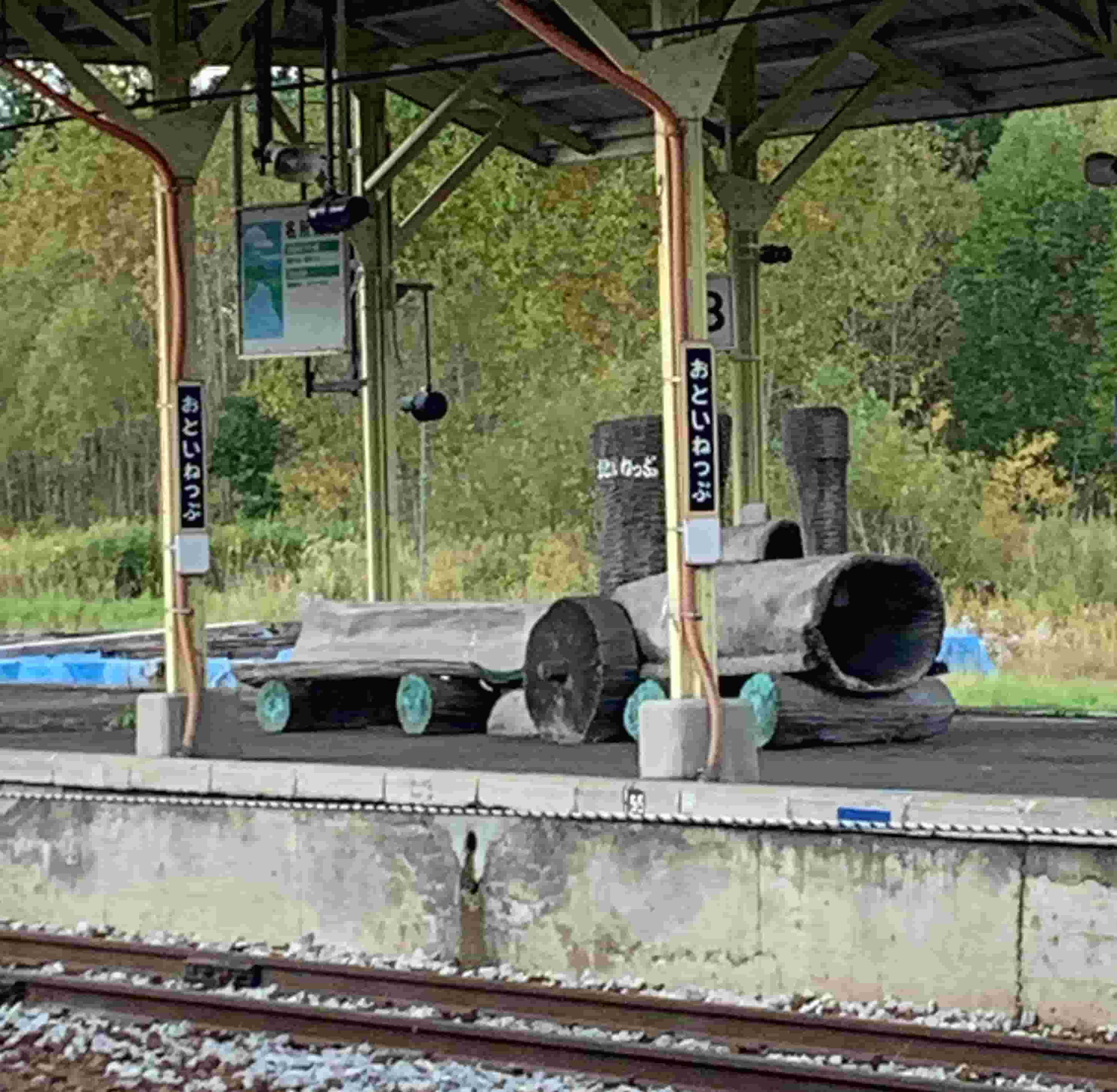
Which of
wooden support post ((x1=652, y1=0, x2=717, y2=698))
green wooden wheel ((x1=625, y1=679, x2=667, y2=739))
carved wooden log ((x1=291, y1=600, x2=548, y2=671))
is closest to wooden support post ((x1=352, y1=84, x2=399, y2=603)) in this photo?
carved wooden log ((x1=291, y1=600, x2=548, y2=671))

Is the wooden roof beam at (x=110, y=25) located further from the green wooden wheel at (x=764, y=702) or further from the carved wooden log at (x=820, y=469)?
the green wooden wheel at (x=764, y=702)

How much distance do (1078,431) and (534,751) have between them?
3049 centimetres

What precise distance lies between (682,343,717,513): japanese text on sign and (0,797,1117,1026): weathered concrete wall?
64.7 inches

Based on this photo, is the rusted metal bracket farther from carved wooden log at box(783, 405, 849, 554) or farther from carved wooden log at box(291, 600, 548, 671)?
carved wooden log at box(783, 405, 849, 554)

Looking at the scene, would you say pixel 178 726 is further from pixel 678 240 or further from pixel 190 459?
pixel 678 240

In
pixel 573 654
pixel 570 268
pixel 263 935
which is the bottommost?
pixel 263 935

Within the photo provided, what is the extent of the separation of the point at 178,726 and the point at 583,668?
2455 mm

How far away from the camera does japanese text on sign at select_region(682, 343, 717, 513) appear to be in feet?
38.9

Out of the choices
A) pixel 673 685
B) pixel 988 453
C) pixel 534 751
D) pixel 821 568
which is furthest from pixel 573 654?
pixel 988 453

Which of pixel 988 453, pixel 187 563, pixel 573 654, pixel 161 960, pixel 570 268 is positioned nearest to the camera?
pixel 161 960

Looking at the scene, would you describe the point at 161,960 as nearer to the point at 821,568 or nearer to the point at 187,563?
the point at 187,563

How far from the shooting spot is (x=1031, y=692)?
21078 millimetres

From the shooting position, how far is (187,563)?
13.8 meters

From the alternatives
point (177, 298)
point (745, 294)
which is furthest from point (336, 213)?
point (745, 294)
